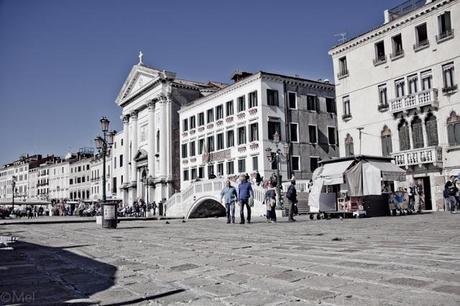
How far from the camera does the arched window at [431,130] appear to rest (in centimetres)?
2632

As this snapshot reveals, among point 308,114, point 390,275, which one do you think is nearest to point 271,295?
point 390,275

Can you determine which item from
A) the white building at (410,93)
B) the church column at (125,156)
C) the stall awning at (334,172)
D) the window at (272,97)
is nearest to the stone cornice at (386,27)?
the white building at (410,93)

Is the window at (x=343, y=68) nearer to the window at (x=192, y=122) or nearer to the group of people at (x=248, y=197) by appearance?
the window at (x=192, y=122)

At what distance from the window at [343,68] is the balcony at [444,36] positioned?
741 centimetres

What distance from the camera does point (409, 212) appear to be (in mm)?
22234

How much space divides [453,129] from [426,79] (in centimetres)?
364

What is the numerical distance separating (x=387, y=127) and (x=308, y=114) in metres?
10.5

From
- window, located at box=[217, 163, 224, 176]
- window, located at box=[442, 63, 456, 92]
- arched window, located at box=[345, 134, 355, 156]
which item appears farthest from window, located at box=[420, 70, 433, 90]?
window, located at box=[217, 163, 224, 176]

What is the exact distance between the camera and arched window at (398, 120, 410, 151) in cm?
2788

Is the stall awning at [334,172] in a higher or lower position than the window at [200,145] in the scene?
lower

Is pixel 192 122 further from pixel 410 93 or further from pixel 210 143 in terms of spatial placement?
pixel 410 93

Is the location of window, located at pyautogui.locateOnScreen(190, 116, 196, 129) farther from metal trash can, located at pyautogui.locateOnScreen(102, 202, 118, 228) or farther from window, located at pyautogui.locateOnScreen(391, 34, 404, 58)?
metal trash can, located at pyautogui.locateOnScreen(102, 202, 118, 228)

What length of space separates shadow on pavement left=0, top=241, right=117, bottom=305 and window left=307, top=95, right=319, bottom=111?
33812 mm

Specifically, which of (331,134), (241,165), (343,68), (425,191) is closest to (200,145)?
(241,165)
